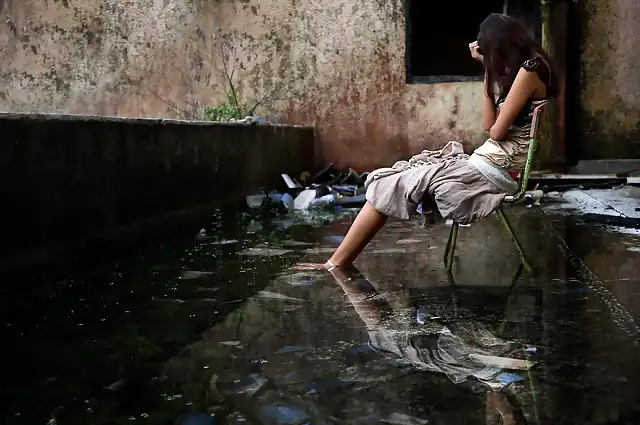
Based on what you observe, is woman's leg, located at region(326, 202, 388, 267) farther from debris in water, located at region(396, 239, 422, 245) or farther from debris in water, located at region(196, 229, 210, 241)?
debris in water, located at region(196, 229, 210, 241)

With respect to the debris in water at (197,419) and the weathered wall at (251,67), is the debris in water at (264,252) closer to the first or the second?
the debris in water at (197,419)

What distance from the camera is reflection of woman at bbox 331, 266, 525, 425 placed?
5.43 feet

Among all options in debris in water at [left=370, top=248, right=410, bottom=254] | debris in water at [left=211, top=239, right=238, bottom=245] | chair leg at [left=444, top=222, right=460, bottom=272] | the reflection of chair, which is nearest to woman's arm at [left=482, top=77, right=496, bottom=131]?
the reflection of chair

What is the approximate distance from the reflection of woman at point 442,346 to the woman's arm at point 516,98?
42.4 inches

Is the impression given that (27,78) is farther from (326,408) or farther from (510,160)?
(326,408)

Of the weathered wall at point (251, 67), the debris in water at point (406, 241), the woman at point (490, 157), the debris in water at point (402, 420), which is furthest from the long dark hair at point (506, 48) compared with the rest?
the weathered wall at point (251, 67)

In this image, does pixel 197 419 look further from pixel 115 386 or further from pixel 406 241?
pixel 406 241

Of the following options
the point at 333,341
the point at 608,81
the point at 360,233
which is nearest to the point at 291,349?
the point at 333,341

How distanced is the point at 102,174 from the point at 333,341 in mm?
1947

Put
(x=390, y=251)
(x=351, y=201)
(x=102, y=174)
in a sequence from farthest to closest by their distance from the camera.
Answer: (x=351, y=201) → (x=390, y=251) → (x=102, y=174)

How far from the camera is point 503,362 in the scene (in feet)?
6.29

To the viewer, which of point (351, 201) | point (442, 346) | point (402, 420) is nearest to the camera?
point (402, 420)

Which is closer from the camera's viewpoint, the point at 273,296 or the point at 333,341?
the point at 333,341

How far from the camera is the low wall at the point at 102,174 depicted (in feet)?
9.25
